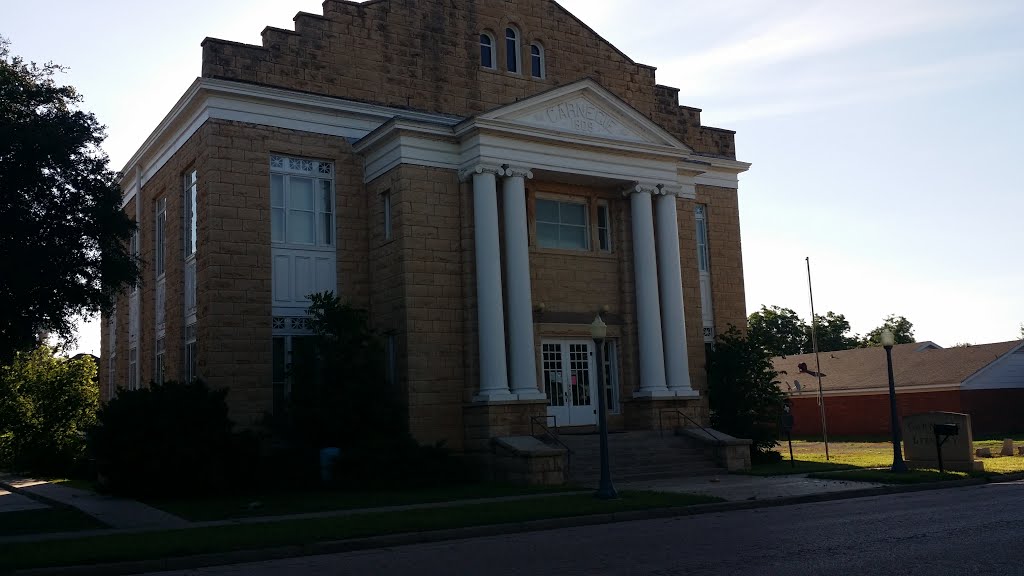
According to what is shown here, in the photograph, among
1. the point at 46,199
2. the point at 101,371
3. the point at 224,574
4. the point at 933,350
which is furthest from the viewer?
the point at 933,350

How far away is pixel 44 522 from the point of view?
52.8 ft

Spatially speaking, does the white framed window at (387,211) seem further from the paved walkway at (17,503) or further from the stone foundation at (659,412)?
the paved walkway at (17,503)

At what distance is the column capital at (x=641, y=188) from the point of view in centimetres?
2620

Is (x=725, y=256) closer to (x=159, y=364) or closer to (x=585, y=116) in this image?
(x=585, y=116)

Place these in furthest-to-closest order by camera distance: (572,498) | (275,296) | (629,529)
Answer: (275,296) < (572,498) < (629,529)

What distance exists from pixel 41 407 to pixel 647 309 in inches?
881

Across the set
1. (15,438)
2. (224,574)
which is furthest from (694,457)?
(15,438)

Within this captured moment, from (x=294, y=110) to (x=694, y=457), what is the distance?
13.3 meters

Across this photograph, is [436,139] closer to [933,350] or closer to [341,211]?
[341,211]

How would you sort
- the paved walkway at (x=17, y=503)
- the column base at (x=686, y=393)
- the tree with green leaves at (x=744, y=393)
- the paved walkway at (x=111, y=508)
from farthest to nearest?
the tree with green leaves at (x=744, y=393)
the column base at (x=686, y=393)
the paved walkway at (x=17, y=503)
the paved walkway at (x=111, y=508)

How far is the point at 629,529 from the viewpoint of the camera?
14.1m

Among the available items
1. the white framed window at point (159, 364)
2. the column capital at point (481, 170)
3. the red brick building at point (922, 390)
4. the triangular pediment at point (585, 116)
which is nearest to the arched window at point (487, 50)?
the triangular pediment at point (585, 116)

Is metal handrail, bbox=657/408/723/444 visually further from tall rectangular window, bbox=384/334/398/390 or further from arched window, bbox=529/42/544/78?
arched window, bbox=529/42/544/78

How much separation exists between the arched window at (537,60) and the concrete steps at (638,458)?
35.3 ft
